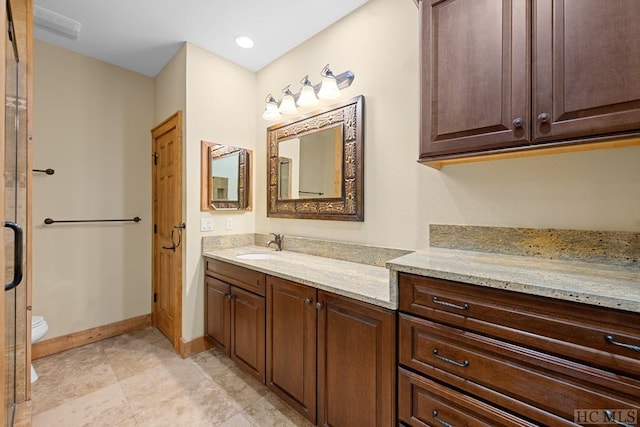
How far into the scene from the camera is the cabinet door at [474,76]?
1.11m

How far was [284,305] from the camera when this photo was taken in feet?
5.39

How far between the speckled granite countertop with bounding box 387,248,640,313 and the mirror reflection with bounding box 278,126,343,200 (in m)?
0.96

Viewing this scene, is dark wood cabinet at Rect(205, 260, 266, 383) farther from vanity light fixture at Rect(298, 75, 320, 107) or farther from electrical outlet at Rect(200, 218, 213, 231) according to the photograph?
vanity light fixture at Rect(298, 75, 320, 107)

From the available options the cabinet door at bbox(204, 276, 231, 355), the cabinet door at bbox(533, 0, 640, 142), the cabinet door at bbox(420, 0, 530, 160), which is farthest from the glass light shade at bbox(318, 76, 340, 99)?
the cabinet door at bbox(204, 276, 231, 355)

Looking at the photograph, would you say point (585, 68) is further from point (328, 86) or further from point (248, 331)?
point (248, 331)

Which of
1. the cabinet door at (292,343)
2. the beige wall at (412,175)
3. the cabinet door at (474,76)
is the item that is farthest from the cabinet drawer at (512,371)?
the cabinet door at (474,76)

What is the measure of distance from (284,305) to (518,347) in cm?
113

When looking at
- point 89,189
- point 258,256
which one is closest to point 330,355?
point 258,256

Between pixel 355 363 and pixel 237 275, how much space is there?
1.06m

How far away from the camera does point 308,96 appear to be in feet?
6.91

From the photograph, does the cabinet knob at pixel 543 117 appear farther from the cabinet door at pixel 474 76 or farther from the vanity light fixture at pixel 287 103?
the vanity light fixture at pixel 287 103

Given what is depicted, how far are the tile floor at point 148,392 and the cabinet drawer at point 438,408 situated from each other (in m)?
0.79

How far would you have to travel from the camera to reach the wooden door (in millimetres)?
2385

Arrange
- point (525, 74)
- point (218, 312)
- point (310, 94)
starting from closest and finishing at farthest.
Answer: point (525, 74), point (310, 94), point (218, 312)
